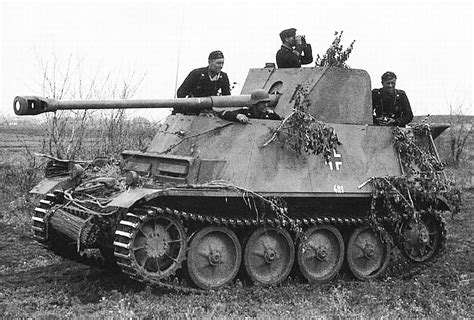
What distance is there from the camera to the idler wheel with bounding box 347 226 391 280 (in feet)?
34.7

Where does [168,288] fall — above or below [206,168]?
below

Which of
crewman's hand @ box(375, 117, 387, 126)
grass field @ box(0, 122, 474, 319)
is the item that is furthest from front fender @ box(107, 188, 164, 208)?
crewman's hand @ box(375, 117, 387, 126)

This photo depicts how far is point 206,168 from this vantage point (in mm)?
9430

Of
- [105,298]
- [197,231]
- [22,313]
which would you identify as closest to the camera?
[22,313]

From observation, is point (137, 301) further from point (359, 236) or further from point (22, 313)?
point (359, 236)

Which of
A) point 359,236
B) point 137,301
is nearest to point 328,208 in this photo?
point 359,236

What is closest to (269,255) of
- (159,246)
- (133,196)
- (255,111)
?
(159,246)

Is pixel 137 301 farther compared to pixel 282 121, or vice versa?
pixel 282 121

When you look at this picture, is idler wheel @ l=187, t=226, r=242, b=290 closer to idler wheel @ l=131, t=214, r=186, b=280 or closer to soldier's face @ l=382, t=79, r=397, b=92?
idler wheel @ l=131, t=214, r=186, b=280

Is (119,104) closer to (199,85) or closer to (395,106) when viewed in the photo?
(199,85)

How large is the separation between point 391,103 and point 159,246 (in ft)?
16.2

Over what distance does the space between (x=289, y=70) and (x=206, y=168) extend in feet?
9.14

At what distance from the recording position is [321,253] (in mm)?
10219

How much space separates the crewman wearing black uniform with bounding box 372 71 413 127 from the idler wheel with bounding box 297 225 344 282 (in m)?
2.38
